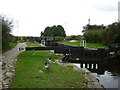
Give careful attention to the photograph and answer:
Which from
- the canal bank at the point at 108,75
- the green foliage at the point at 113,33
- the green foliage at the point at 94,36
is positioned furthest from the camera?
the green foliage at the point at 94,36

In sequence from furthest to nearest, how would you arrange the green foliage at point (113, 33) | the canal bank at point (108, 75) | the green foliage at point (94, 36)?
the green foliage at point (94, 36) < the green foliage at point (113, 33) < the canal bank at point (108, 75)

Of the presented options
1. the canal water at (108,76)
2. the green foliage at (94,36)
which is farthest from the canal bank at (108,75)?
the green foliage at (94,36)

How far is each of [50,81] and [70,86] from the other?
112cm

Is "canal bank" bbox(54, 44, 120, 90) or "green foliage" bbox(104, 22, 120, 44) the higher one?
"green foliage" bbox(104, 22, 120, 44)

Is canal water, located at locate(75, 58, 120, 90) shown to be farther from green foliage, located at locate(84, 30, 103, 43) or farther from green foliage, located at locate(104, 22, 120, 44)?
green foliage, located at locate(84, 30, 103, 43)

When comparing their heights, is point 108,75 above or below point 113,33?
below

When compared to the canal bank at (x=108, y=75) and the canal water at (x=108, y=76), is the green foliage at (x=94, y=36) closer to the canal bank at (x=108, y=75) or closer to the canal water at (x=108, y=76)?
the canal bank at (x=108, y=75)

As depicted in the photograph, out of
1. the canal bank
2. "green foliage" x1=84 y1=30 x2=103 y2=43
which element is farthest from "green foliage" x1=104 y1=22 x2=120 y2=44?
"green foliage" x1=84 y1=30 x2=103 y2=43

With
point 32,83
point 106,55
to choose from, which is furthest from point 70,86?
point 106,55

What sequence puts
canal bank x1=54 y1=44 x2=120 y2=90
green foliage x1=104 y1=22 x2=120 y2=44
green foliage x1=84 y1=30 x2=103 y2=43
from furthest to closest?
1. green foliage x1=84 y1=30 x2=103 y2=43
2. green foliage x1=104 y1=22 x2=120 y2=44
3. canal bank x1=54 y1=44 x2=120 y2=90

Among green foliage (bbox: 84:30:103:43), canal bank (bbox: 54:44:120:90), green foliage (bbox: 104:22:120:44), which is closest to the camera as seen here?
canal bank (bbox: 54:44:120:90)

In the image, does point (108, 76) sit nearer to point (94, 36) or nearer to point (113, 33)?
point (113, 33)

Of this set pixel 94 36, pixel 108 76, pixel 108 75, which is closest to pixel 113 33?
pixel 94 36

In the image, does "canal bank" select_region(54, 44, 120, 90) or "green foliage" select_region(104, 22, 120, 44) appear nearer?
"canal bank" select_region(54, 44, 120, 90)
